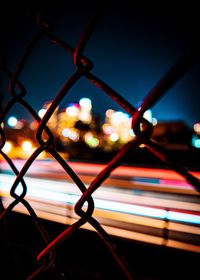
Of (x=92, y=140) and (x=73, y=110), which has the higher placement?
(x=73, y=110)

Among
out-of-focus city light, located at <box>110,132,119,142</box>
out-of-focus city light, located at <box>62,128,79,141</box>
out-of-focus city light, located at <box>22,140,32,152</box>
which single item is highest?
out-of-focus city light, located at <box>110,132,119,142</box>

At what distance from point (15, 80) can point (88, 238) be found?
1.24 meters

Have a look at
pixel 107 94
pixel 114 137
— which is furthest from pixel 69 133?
pixel 107 94

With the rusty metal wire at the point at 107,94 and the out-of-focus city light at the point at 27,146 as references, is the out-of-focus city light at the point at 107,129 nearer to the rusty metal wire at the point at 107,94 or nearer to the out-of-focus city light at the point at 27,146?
the out-of-focus city light at the point at 27,146

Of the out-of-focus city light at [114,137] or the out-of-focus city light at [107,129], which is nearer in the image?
the out-of-focus city light at [114,137]

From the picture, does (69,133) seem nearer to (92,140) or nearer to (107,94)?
(92,140)

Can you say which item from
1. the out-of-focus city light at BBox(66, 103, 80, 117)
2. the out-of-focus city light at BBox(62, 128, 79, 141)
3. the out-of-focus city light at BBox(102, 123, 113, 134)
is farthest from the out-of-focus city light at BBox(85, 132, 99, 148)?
the out-of-focus city light at BBox(102, 123, 113, 134)

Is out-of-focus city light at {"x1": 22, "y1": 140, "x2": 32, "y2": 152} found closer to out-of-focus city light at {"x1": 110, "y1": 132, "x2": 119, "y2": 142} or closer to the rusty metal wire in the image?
out-of-focus city light at {"x1": 110, "y1": 132, "x2": 119, "y2": 142}

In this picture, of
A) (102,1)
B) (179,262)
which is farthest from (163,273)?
(102,1)

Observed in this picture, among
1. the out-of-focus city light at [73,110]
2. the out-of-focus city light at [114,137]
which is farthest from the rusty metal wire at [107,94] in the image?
the out-of-focus city light at [114,137]

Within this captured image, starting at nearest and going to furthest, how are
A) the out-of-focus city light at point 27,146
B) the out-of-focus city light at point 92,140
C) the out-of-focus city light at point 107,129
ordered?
the out-of-focus city light at point 27,146
the out-of-focus city light at point 92,140
the out-of-focus city light at point 107,129

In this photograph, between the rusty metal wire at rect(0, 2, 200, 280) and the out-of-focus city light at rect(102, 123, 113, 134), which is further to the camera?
the out-of-focus city light at rect(102, 123, 113, 134)

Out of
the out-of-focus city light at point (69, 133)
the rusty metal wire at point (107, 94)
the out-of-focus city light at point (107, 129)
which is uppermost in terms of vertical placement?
the out-of-focus city light at point (107, 129)

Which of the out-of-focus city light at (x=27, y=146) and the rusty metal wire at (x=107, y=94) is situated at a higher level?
the out-of-focus city light at (x=27, y=146)
